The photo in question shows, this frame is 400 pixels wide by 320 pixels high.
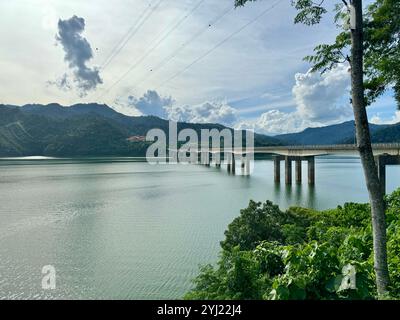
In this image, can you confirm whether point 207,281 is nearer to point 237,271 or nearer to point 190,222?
point 237,271

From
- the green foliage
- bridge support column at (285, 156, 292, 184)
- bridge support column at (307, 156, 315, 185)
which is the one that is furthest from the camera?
bridge support column at (285, 156, 292, 184)

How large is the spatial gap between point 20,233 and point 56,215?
8.04m

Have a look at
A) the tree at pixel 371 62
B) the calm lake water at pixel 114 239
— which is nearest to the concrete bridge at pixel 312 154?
the calm lake water at pixel 114 239

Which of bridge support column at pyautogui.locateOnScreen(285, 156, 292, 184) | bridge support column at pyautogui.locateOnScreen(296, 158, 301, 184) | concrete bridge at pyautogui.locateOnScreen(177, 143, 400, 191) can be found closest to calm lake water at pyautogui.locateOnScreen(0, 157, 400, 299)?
concrete bridge at pyautogui.locateOnScreen(177, 143, 400, 191)

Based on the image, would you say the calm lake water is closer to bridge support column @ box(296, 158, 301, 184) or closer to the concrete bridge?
the concrete bridge

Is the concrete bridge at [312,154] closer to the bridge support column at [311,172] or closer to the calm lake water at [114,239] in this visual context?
the bridge support column at [311,172]

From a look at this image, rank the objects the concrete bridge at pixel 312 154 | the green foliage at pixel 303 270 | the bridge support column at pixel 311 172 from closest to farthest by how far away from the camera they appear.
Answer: the green foliage at pixel 303 270
the concrete bridge at pixel 312 154
the bridge support column at pixel 311 172

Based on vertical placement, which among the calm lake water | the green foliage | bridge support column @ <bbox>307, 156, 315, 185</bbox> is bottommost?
the calm lake water

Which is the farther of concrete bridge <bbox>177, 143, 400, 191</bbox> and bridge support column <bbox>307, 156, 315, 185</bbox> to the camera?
bridge support column <bbox>307, 156, 315, 185</bbox>

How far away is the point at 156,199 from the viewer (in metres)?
50.4

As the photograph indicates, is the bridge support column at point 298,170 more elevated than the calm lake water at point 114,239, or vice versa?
the bridge support column at point 298,170

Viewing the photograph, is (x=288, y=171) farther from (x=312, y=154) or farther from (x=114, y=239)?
(x=114, y=239)

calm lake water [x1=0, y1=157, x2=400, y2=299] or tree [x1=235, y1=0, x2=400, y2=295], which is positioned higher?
tree [x1=235, y1=0, x2=400, y2=295]
